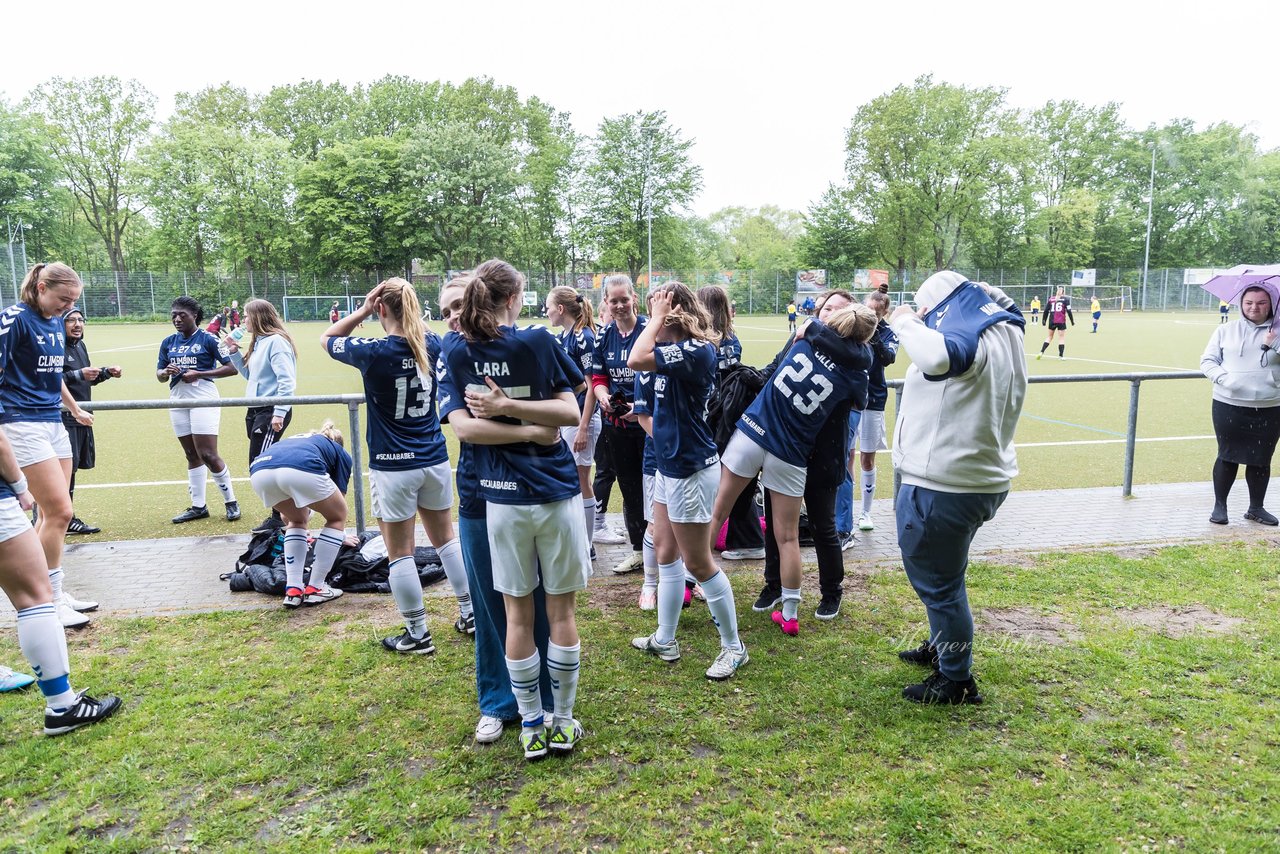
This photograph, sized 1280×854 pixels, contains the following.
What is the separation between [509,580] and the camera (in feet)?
10.1

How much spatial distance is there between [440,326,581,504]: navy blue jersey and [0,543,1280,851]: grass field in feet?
3.82

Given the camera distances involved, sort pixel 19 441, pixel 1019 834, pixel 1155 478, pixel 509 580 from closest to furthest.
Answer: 1. pixel 1019 834
2. pixel 509 580
3. pixel 19 441
4. pixel 1155 478

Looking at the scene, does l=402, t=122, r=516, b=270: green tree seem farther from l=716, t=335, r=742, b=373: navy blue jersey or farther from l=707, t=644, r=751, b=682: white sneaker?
l=707, t=644, r=751, b=682: white sneaker

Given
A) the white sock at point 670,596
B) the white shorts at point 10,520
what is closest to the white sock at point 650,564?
the white sock at point 670,596

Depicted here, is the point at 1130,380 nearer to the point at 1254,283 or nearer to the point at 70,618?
the point at 1254,283

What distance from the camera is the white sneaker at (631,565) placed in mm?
5543

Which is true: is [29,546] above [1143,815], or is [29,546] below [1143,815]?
above

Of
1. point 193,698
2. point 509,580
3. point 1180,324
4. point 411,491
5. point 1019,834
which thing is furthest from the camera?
point 1180,324

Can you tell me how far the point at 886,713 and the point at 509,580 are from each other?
1860mm

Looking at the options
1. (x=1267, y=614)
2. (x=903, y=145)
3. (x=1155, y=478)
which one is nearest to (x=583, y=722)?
(x=1267, y=614)

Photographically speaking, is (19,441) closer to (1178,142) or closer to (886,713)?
(886,713)

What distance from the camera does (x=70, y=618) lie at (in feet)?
14.7

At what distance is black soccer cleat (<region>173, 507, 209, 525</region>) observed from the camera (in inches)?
273

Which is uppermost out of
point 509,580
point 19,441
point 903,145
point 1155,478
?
point 903,145
